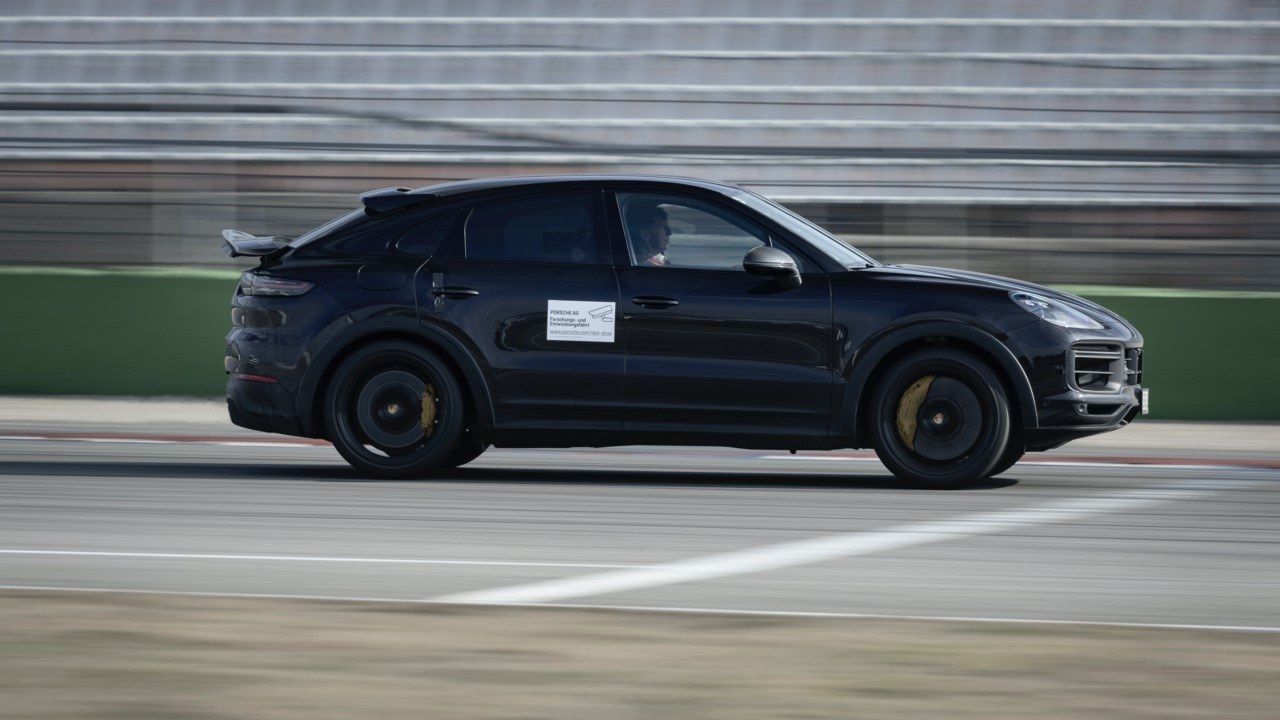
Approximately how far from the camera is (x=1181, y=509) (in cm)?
879

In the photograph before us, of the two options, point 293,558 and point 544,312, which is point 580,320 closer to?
point 544,312

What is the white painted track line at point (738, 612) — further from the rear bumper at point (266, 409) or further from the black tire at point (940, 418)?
the rear bumper at point (266, 409)

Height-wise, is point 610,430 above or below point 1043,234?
below

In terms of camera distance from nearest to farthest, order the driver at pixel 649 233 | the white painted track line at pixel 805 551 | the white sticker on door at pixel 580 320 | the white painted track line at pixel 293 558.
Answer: the white painted track line at pixel 805 551 < the white painted track line at pixel 293 558 < the white sticker on door at pixel 580 320 < the driver at pixel 649 233

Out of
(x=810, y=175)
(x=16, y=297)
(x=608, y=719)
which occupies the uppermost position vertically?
(x=810, y=175)

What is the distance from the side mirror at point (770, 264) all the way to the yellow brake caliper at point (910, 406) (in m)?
0.78

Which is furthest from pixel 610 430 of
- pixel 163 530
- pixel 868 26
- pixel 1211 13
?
pixel 1211 13

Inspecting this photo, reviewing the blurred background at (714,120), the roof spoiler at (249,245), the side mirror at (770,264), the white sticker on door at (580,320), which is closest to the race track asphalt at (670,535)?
the white sticker on door at (580,320)

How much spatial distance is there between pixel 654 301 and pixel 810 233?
90 cm

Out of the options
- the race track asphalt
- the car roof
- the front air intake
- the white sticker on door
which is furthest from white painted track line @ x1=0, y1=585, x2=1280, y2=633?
the car roof

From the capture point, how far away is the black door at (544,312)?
9281 millimetres

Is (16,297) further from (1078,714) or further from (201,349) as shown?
(1078,714)

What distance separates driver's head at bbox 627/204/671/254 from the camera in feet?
30.8

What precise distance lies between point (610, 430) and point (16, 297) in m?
7.59
